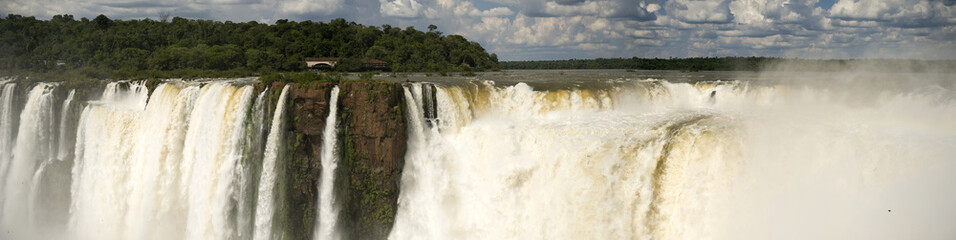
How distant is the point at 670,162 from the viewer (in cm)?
1338


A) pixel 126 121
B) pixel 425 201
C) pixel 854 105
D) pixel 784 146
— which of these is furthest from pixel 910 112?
pixel 126 121

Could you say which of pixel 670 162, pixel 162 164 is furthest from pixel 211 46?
pixel 670 162

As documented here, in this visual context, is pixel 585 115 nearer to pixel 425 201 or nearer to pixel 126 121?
pixel 425 201

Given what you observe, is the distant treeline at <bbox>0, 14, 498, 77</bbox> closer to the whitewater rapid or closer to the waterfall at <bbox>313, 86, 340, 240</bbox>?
the whitewater rapid

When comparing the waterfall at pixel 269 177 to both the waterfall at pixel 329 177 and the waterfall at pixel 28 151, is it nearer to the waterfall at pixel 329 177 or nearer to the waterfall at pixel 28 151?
the waterfall at pixel 329 177

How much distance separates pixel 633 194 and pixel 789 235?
3205 mm

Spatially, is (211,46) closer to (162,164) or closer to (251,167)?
(162,164)

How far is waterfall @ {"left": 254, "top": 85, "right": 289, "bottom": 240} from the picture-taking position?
17344 mm

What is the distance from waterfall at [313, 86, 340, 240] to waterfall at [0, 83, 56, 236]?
1536 centimetres

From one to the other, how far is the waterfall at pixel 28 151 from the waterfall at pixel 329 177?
15.4 m

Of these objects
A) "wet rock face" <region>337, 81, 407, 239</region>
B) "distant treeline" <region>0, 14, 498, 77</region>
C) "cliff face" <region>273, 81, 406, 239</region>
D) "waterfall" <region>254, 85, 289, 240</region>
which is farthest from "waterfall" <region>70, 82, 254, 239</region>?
"distant treeline" <region>0, 14, 498, 77</region>

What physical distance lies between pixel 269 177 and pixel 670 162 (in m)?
11.0

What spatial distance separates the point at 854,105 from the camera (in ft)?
62.1

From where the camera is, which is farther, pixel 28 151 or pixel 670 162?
pixel 28 151
